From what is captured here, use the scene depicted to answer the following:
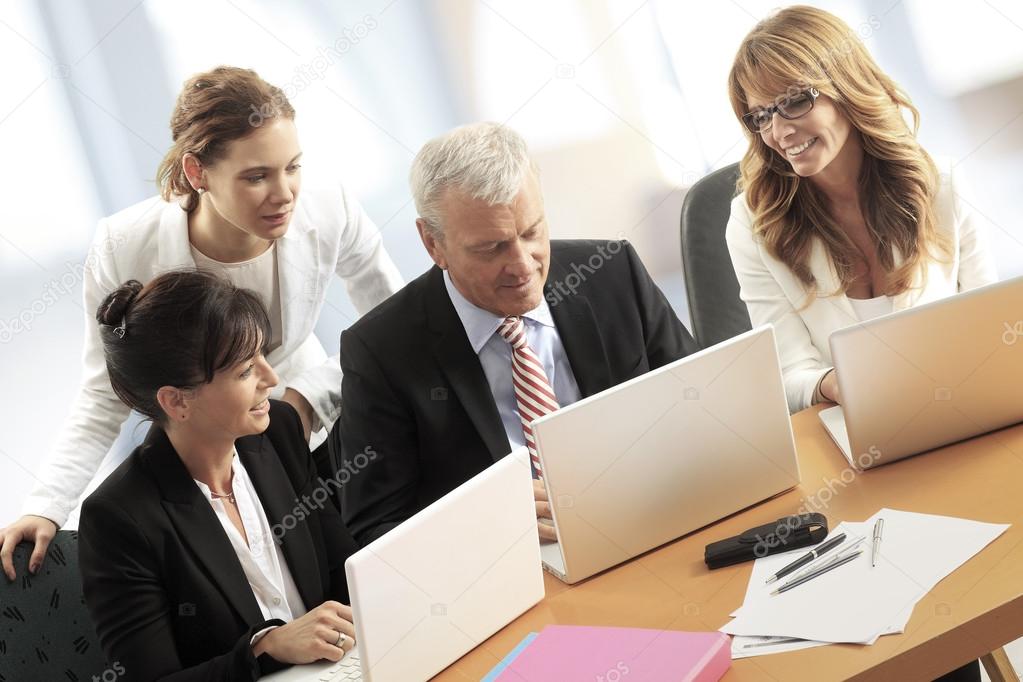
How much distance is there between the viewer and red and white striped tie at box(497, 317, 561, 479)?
1963mm

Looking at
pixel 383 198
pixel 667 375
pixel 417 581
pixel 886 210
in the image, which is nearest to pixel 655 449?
pixel 667 375

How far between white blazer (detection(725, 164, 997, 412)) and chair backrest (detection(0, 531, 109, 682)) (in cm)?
139

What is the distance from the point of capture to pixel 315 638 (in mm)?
1517

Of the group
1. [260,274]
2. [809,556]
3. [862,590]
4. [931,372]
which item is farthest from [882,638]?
[260,274]

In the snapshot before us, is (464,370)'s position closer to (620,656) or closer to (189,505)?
(189,505)

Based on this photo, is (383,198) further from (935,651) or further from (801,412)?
(935,651)

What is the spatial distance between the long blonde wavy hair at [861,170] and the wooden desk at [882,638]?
1.78ft

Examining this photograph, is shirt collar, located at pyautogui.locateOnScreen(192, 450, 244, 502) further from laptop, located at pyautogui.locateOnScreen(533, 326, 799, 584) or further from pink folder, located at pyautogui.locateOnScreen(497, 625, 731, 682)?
pink folder, located at pyautogui.locateOnScreen(497, 625, 731, 682)

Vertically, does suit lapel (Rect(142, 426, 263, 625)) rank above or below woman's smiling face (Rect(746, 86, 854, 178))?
below

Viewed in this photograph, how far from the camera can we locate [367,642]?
1.27 m

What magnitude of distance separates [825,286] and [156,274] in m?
1.44

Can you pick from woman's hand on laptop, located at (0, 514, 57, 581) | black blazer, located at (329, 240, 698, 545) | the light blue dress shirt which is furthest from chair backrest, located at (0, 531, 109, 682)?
the light blue dress shirt

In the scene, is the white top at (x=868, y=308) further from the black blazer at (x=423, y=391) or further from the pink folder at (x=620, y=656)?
the pink folder at (x=620, y=656)

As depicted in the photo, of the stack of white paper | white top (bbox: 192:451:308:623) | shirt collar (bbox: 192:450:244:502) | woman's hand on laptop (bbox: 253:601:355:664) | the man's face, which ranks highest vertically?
the man's face
